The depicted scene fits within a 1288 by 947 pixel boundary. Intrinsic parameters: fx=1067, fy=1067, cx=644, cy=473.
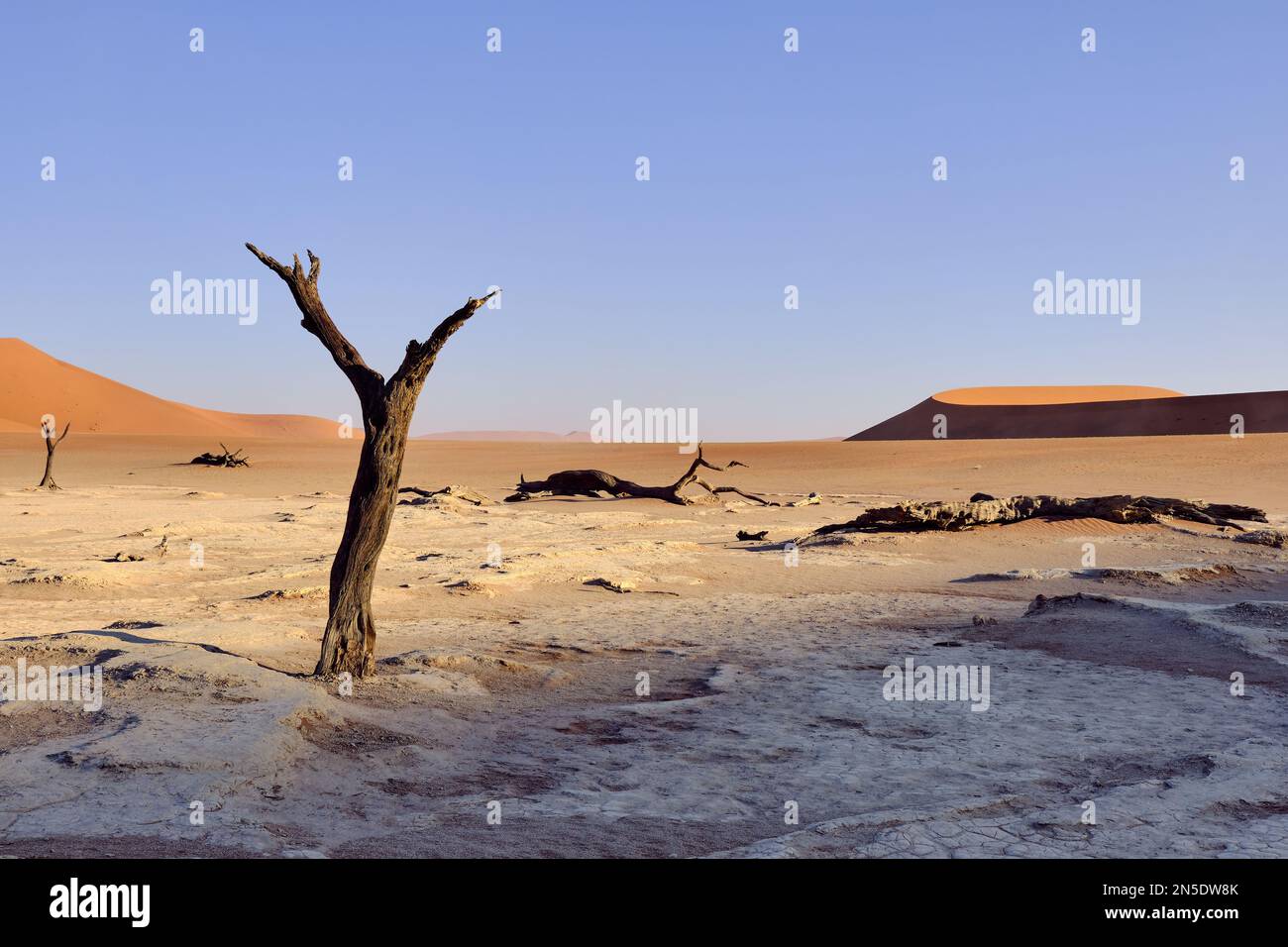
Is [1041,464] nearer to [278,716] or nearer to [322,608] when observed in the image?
[322,608]

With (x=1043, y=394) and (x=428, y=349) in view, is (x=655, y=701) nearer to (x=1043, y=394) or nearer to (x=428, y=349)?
(x=428, y=349)

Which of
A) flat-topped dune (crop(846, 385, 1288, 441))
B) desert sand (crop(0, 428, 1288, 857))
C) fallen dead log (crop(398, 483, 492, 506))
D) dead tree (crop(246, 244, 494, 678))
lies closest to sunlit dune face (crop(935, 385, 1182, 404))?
flat-topped dune (crop(846, 385, 1288, 441))

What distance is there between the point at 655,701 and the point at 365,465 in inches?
96.2

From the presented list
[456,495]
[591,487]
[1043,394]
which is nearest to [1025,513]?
[591,487]

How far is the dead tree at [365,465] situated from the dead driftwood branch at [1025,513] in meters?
9.43

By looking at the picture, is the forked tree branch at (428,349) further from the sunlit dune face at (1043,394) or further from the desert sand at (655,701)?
the sunlit dune face at (1043,394)

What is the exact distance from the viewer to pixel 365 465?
23.1ft

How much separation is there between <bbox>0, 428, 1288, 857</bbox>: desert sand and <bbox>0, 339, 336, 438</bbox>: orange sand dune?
276 ft

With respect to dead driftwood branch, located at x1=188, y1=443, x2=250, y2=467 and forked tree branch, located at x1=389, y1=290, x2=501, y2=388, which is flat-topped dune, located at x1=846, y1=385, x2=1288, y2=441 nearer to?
dead driftwood branch, located at x1=188, y1=443, x2=250, y2=467

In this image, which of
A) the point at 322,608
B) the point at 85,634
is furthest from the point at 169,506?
the point at 85,634

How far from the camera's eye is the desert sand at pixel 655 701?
4332 mm

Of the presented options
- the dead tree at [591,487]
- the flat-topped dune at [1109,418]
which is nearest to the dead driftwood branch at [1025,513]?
the dead tree at [591,487]

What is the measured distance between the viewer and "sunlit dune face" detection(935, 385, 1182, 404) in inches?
4166
